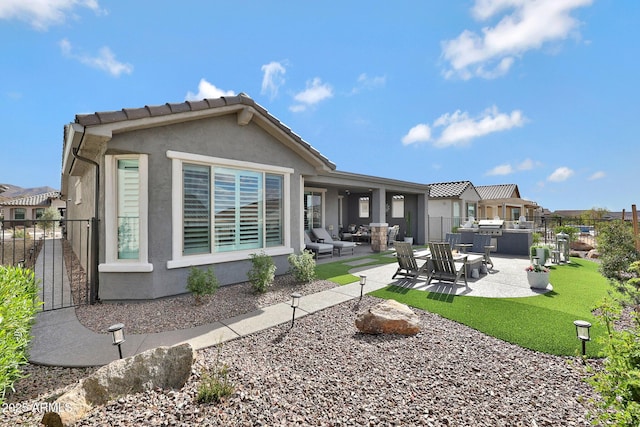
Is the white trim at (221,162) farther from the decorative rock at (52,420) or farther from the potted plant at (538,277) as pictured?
the potted plant at (538,277)

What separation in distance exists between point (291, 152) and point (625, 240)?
9110 mm

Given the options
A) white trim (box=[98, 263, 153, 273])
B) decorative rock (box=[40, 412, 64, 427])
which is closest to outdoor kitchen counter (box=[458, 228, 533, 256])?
white trim (box=[98, 263, 153, 273])

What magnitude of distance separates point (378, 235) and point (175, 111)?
35.0 feet

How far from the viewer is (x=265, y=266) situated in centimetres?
666

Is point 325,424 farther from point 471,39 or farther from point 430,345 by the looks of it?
point 471,39

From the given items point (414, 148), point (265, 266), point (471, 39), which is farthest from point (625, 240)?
point (414, 148)

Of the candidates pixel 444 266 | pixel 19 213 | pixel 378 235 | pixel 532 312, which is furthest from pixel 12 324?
pixel 19 213

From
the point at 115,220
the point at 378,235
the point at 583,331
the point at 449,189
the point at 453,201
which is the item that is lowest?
the point at 583,331

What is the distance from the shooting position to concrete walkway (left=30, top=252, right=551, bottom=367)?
3.86 metres

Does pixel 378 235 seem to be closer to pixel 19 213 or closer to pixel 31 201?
pixel 31 201

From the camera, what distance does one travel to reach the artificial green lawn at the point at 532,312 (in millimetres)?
4184

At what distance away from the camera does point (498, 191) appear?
28.9 meters

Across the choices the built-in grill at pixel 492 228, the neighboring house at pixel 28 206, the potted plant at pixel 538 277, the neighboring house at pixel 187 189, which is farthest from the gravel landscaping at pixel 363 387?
the neighboring house at pixel 28 206

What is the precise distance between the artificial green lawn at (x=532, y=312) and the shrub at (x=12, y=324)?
5937 millimetres
